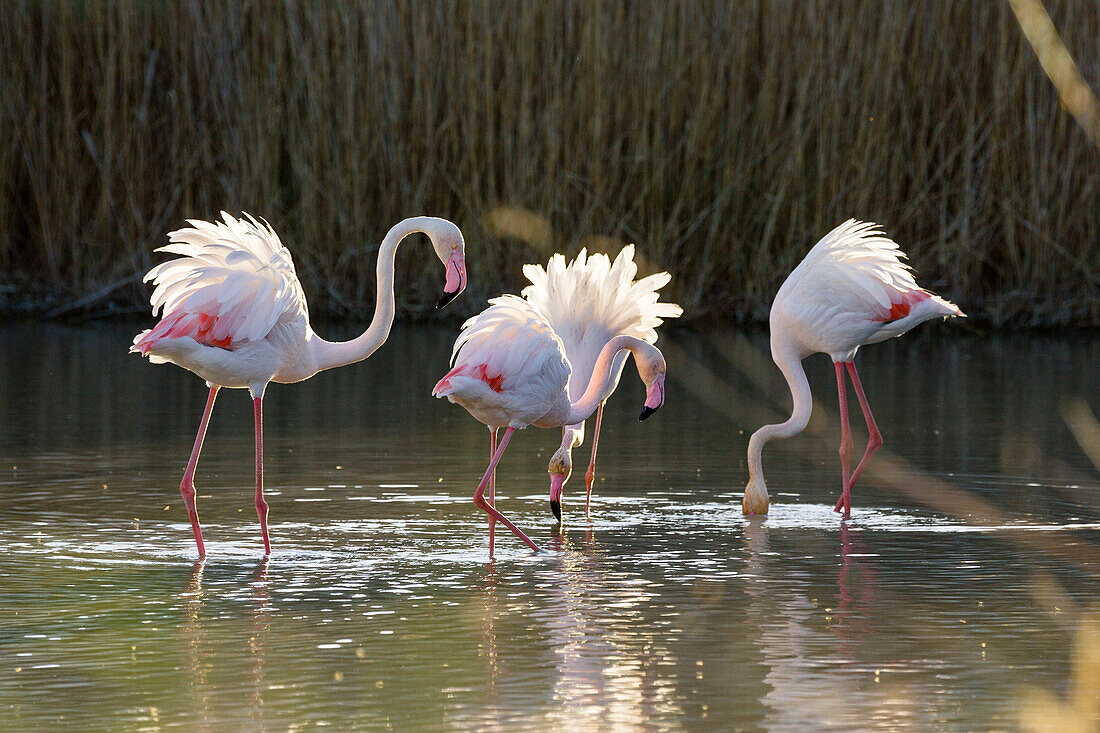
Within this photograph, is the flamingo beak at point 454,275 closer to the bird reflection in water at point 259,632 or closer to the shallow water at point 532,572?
the shallow water at point 532,572

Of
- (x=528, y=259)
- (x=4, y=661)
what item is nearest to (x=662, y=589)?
(x=4, y=661)

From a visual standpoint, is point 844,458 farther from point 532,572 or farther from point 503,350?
point 532,572

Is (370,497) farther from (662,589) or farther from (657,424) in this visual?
(657,424)

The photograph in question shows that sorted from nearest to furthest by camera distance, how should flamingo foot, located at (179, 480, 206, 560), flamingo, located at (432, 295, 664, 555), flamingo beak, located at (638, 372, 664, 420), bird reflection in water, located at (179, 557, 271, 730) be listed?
bird reflection in water, located at (179, 557, 271, 730)
flamingo foot, located at (179, 480, 206, 560)
flamingo, located at (432, 295, 664, 555)
flamingo beak, located at (638, 372, 664, 420)

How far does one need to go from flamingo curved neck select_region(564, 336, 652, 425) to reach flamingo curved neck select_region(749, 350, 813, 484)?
74cm

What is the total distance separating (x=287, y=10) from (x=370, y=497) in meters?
8.29

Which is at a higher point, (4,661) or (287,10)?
(287,10)

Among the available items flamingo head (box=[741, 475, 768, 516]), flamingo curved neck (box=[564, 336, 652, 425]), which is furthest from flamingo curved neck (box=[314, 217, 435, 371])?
flamingo head (box=[741, 475, 768, 516])

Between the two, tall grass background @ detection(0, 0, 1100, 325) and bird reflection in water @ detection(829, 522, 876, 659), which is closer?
bird reflection in water @ detection(829, 522, 876, 659)

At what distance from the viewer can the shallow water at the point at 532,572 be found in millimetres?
4383

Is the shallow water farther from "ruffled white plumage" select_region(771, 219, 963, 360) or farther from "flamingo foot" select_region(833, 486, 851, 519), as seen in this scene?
"ruffled white plumage" select_region(771, 219, 963, 360)

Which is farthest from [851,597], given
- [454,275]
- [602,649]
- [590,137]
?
[590,137]

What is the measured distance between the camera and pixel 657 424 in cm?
1009

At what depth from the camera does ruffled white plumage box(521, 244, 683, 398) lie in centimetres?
796
